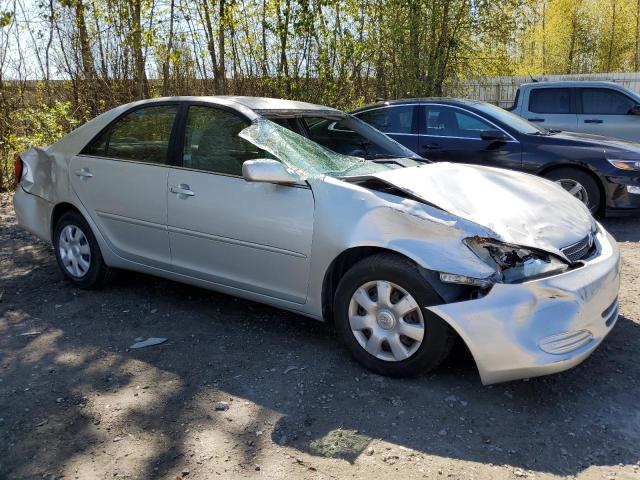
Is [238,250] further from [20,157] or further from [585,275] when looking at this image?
[20,157]

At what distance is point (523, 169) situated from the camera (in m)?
7.25

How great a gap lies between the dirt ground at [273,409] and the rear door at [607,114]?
242 inches

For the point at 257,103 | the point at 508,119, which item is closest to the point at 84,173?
the point at 257,103

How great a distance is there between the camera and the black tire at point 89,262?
4.77 metres

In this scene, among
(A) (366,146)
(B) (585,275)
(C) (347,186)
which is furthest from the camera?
(A) (366,146)

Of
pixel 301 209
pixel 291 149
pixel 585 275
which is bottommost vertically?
pixel 585 275

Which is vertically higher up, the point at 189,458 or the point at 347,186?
the point at 347,186

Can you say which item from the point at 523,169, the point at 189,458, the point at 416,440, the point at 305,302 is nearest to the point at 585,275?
the point at 416,440

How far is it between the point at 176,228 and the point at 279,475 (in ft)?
6.85

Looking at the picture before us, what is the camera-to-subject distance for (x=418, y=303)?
3.18 m

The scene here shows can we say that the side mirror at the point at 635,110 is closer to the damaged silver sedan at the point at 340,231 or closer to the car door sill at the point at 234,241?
the damaged silver sedan at the point at 340,231

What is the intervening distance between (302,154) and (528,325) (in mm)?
1778

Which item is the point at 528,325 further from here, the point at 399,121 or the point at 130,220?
the point at 399,121

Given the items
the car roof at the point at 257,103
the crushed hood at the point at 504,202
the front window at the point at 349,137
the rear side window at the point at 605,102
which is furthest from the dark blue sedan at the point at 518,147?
the car roof at the point at 257,103
